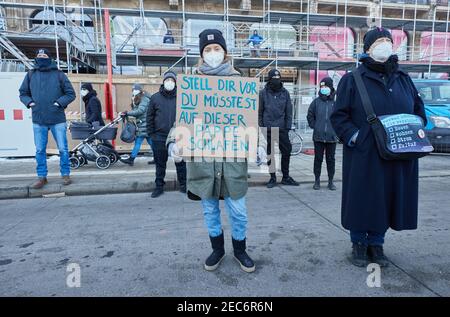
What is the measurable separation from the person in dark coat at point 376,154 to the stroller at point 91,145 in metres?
5.92

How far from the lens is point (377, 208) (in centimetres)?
286

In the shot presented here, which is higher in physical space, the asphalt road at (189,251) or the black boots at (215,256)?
the black boots at (215,256)

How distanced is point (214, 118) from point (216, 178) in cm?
51

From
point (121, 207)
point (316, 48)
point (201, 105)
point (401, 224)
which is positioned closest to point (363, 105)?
point (401, 224)

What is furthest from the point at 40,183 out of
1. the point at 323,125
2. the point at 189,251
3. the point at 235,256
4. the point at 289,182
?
the point at 323,125

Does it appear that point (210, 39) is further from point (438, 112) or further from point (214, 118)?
point (438, 112)

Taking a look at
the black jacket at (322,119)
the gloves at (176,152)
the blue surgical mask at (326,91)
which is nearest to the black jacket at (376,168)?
the gloves at (176,152)

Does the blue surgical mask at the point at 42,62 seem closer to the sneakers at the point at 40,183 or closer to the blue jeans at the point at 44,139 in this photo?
the blue jeans at the point at 44,139

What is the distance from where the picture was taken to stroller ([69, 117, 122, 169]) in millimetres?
7648

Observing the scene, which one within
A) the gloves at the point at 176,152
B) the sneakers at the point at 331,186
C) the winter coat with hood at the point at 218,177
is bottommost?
the sneakers at the point at 331,186

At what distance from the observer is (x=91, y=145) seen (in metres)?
7.78

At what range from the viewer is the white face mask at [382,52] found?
284 cm

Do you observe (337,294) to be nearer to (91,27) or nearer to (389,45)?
(389,45)

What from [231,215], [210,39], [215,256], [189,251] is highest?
[210,39]
